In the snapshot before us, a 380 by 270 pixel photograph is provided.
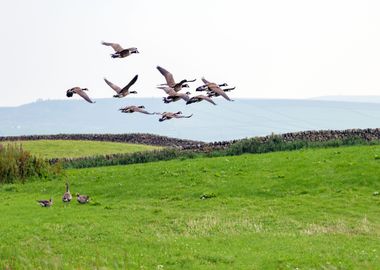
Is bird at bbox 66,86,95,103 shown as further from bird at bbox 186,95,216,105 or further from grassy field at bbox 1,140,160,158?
grassy field at bbox 1,140,160,158

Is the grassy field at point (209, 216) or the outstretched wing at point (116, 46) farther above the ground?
the outstretched wing at point (116, 46)

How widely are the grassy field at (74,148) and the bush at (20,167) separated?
40.1 ft

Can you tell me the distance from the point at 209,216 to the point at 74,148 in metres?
35.5

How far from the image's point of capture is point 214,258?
18906mm

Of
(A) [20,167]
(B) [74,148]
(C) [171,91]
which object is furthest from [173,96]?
(B) [74,148]

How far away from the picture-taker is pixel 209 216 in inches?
1026

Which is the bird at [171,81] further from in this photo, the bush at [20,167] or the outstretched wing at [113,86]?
the bush at [20,167]

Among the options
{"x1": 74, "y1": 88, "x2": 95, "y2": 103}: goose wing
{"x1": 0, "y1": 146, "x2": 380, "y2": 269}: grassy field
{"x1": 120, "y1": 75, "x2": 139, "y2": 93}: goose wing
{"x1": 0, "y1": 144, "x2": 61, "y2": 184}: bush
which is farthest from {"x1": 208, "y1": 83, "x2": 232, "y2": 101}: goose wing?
{"x1": 0, "y1": 144, "x2": 61, "y2": 184}: bush

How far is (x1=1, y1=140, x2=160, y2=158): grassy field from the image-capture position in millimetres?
56375

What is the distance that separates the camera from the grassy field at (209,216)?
18.8 m

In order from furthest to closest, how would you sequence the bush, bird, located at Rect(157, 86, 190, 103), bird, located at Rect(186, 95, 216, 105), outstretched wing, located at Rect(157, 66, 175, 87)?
the bush < outstretched wing, located at Rect(157, 66, 175, 87) < bird, located at Rect(157, 86, 190, 103) < bird, located at Rect(186, 95, 216, 105)

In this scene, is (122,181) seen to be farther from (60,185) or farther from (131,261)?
(131,261)

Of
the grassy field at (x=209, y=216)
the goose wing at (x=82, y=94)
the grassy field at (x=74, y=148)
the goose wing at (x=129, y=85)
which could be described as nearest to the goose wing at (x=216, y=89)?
the goose wing at (x=129, y=85)

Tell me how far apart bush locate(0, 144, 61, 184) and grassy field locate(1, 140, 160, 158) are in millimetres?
12225
